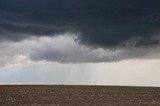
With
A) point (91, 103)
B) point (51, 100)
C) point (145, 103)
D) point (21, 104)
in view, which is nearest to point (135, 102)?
point (145, 103)

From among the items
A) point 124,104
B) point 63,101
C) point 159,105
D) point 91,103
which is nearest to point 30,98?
point 63,101

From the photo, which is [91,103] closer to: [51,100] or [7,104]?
[51,100]

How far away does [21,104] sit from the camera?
7256 cm

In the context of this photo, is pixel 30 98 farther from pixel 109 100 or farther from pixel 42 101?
pixel 109 100

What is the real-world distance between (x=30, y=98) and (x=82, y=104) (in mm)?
14282

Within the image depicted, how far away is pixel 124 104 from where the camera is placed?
7338 cm

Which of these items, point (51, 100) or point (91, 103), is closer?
point (91, 103)

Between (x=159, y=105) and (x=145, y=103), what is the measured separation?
13.3 feet

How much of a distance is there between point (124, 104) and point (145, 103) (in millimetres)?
4488

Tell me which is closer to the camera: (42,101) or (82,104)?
(82,104)

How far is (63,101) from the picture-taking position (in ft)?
254

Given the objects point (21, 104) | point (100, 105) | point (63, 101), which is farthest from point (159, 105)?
point (21, 104)

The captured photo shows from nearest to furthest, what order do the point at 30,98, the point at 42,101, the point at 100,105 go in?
the point at 100,105 → the point at 42,101 → the point at 30,98

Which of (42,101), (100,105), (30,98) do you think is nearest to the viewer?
(100,105)
